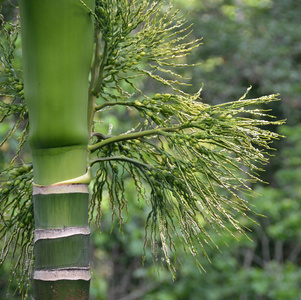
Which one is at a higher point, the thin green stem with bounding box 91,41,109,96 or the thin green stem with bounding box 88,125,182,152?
the thin green stem with bounding box 91,41,109,96

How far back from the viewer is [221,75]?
7.37m

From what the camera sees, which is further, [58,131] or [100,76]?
[100,76]

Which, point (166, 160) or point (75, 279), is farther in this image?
point (166, 160)

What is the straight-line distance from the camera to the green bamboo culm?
126cm

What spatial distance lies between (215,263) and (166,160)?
16.4 feet

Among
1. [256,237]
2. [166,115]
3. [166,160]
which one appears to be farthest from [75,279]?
[256,237]

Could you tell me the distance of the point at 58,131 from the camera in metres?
1.28

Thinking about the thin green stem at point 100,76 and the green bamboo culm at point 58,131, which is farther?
the thin green stem at point 100,76

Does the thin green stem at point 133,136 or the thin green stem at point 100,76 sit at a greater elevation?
the thin green stem at point 100,76

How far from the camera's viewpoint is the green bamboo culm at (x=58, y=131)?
1.26 metres

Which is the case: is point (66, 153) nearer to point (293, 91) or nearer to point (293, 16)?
point (293, 91)

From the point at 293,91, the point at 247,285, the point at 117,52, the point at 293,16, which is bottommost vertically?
the point at 247,285

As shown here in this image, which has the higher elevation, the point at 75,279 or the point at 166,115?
the point at 166,115

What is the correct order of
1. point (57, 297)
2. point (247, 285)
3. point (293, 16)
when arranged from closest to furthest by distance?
point (57, 297)
point (247, 285)
point (293, 16)
